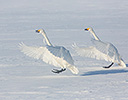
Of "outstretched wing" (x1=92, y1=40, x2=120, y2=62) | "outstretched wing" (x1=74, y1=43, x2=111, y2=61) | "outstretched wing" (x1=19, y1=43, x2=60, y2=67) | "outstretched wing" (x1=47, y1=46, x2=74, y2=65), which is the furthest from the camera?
"outstretched wing" (x1=74, y1=43, x2=111, y2=61)

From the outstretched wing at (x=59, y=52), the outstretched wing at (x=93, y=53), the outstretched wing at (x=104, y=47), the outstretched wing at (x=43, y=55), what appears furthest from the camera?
the outstretched wing at (x=93, y=53)

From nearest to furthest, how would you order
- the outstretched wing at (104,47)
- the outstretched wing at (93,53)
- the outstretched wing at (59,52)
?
the outstretched wing at (59,52) < the outstretched wing at (104,47) < the outstretched wing at (93,53)

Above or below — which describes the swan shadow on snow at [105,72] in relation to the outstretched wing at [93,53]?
below

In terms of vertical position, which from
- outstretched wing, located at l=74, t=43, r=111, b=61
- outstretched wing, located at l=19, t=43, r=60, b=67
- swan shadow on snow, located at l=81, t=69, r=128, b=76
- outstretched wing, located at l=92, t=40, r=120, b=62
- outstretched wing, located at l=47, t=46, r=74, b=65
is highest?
outstretched wing, located at l=47, t=46, r=74, b=65

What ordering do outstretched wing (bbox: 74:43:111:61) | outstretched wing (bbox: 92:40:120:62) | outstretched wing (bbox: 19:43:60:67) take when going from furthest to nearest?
outstretched wing (bbox: 74:43:111:61) → outstretched wing (bbox: 19:43:60:67) → outstretched wing (bbox: 92:40:120:62)

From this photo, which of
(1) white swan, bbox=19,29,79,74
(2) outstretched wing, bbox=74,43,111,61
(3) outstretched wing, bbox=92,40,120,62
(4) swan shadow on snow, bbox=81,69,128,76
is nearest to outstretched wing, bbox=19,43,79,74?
(1) white swan, bbox=19,29,79,74

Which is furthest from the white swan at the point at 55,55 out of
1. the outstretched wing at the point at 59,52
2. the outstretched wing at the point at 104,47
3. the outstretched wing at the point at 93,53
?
the outstretched wing at the point at 93,53

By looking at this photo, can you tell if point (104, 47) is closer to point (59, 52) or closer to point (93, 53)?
point (93, 53)

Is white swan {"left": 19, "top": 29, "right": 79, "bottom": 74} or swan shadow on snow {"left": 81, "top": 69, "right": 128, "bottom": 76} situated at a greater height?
white swan {"left": 19, "top": 29, "right": 79, "bottom": 74}

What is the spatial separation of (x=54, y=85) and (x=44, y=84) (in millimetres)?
195

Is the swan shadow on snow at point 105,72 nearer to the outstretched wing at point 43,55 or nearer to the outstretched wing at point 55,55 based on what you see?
the outstretched wing at point 55,55

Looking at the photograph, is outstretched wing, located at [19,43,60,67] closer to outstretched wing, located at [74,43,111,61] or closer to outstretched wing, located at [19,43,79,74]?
outstretched wing, located at [19,43,79,74]

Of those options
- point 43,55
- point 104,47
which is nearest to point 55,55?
point 43,55

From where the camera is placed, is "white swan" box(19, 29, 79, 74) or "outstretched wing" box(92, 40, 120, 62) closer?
"white swan" box(19, 29, 79, 74)
